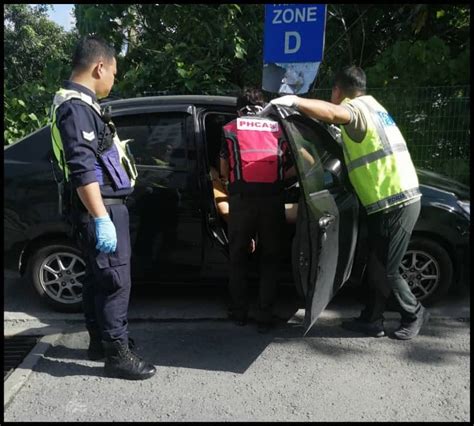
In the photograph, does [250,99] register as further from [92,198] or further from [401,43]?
[401,43]

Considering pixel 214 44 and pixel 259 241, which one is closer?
pixel 259 241

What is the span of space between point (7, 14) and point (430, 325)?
19844 millimetres

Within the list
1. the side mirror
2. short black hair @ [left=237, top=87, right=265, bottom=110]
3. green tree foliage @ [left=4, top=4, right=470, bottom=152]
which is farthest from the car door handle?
green tree foliage @ [left=4, top=4, right=470, bottom=152]

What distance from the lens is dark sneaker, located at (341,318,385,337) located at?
3791mm

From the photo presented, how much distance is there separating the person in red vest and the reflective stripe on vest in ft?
1.60

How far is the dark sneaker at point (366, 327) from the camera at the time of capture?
3791 mm

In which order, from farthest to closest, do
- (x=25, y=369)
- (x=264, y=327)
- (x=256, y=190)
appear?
(x=264, y=327) → (x=256, y=190) → (x=25, y=369)

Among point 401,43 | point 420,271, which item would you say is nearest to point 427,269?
point 420,271

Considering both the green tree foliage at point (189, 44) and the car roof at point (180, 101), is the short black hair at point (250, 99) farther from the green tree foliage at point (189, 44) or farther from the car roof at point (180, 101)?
the green tree foliage at point (189, 44)

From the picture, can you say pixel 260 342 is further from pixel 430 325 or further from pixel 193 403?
pixel 430 325

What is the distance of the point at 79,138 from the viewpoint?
2.86 m

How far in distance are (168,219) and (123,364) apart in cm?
118

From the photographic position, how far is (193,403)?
299 centimetres

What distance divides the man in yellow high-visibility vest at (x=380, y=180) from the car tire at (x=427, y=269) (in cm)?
42
